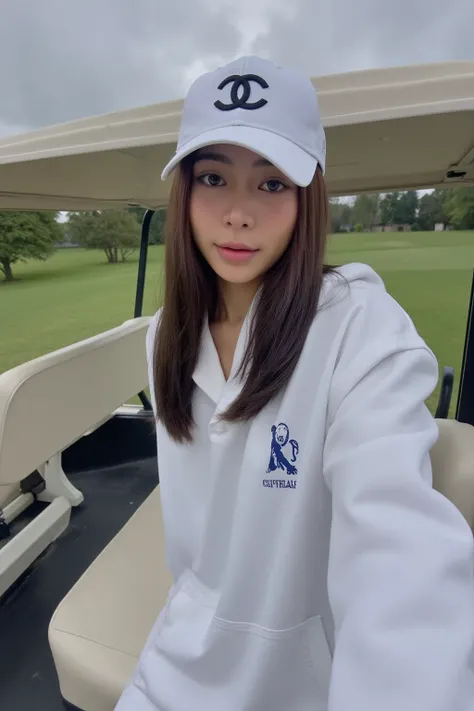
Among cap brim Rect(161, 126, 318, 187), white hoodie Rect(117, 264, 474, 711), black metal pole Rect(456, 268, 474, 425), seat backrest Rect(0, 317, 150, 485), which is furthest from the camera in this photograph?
black metal pole Rect(456, 268, 474, 425)

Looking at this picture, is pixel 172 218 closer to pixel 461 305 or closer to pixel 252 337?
pixel 252 337

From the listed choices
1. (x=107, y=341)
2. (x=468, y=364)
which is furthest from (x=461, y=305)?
(x=107, y=341)

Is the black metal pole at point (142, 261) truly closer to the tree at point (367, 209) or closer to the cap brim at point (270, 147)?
the tree at point (367, 209)

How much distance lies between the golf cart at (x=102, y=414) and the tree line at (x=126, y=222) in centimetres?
10

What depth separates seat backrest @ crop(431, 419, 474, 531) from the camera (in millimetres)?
1120

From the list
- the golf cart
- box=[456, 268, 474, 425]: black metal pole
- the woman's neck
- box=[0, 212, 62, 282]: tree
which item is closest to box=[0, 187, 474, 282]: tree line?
box=[0, 212, 62, 282]: tree

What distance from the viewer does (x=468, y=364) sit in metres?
2.30

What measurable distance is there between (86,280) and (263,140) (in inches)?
94.5

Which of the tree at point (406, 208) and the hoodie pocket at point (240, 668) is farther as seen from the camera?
the tree at point (406, 208)

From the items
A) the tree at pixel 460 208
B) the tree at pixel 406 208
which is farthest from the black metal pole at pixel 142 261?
the tree at pixel 460 208

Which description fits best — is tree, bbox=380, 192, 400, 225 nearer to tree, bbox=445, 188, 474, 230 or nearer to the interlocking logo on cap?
tree, bbox=445, 188, 474, 230

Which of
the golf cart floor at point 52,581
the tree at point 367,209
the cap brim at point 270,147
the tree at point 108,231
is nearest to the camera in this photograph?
the cap brim at point 270,147

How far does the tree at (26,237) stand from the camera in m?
2.41

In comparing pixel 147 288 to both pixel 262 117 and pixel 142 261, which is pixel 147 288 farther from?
pixel 262 117
